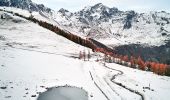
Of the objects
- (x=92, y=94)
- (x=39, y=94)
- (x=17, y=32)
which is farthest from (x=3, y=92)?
(x=17, y=32)

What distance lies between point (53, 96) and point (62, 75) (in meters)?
24.6

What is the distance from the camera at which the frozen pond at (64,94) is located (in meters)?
53.2

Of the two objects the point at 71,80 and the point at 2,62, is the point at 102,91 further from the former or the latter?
the point at 2,62

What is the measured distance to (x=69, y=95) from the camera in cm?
5650

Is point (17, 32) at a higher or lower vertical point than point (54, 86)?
higher

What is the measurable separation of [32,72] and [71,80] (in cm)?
1186

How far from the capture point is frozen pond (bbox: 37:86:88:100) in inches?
2093

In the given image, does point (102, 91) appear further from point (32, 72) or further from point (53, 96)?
point (32, 72)

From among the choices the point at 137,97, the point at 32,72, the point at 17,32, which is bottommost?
the point at 137,97

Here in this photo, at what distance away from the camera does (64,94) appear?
56.8 meters

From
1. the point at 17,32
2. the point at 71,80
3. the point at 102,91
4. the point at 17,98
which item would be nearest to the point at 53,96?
the point at 17,98

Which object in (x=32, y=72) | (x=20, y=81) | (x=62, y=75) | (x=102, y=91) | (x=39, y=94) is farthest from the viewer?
(x=62, y=75)

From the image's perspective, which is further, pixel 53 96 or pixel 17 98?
pixel 53 96

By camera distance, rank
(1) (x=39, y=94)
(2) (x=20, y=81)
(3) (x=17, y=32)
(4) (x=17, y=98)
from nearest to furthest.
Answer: (4) (x=17, y=98)
(1) (x=39, y=94)
(2) (x=20, y=81)
(3) (x=17, y=32)
